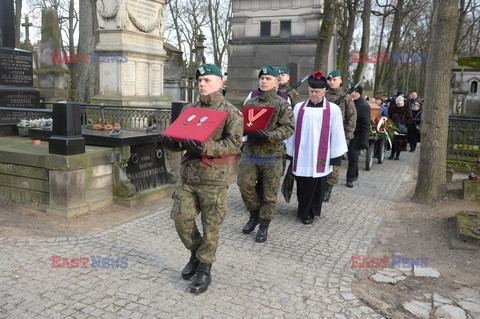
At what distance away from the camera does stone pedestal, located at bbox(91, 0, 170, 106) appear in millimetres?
13203

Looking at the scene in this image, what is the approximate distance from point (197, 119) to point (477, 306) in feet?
9.86

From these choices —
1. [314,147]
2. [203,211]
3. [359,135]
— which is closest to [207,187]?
[203,211]

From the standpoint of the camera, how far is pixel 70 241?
17.5 feet

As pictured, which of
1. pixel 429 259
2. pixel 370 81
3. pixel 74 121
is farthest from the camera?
pixel 370 81

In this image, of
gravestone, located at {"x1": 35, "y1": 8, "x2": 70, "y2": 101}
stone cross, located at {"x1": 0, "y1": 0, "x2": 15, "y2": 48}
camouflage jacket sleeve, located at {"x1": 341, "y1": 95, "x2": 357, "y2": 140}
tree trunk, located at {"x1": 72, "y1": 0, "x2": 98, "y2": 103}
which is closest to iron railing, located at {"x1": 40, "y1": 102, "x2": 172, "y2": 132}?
stone cross, located at {"x1": 0, "y1": 0, "x2": 15, "y2": 48}

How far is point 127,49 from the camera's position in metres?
13.3

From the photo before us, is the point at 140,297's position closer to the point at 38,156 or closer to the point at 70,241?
the point at 70,241

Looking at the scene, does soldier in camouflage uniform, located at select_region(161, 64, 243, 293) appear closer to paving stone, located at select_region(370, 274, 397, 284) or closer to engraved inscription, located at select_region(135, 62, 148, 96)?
paving stone, located at select_region(370, 274, 397, 284)

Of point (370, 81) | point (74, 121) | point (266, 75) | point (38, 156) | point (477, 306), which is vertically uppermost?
point (370, 81)

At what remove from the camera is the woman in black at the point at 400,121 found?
13917mm

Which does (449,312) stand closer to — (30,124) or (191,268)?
(191,268)

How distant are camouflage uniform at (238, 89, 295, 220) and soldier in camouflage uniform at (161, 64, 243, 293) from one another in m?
1.48

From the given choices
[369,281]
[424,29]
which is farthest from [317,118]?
[424,29]

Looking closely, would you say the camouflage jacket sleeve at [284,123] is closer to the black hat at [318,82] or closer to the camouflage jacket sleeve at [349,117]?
the black hat at [318,82]
